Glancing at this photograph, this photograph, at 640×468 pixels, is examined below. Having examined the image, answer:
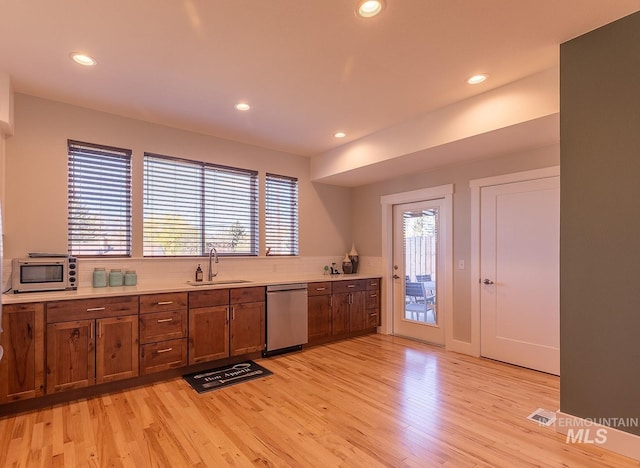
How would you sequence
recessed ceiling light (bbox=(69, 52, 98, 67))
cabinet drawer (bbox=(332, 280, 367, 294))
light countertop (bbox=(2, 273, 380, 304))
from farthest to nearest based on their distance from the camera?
cabinet drawer (bbox=(332, 280, 367, 294)) → light countertop (bbox=(2, 273, 380, 304)) → recessed ceiling light (bbox=(69, 52, 98, 67))

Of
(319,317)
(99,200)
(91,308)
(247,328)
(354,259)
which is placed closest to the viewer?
(91,308)

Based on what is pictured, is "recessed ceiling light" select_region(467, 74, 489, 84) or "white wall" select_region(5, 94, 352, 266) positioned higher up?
"recessed ceiling light" select_region(467, 74, 489, 84)

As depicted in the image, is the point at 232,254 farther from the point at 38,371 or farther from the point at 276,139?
the point at 38,371

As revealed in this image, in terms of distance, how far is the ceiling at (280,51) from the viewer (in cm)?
210

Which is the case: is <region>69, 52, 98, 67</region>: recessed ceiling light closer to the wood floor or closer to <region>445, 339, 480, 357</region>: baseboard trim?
the wood floor

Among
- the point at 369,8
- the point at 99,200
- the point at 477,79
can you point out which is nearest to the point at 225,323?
the point at 99,200

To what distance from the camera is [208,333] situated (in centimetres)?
360

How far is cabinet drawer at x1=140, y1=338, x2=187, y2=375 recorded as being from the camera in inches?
126

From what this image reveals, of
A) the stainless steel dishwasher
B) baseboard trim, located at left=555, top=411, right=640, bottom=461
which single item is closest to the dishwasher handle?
the stainless steel dishwasher

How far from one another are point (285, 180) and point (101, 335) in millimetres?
3051

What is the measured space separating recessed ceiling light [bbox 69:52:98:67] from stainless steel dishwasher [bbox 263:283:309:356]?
105 inches

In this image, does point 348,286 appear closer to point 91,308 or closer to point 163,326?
point 163,326

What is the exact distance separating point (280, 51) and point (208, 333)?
2.77 metres

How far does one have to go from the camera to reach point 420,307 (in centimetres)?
488
